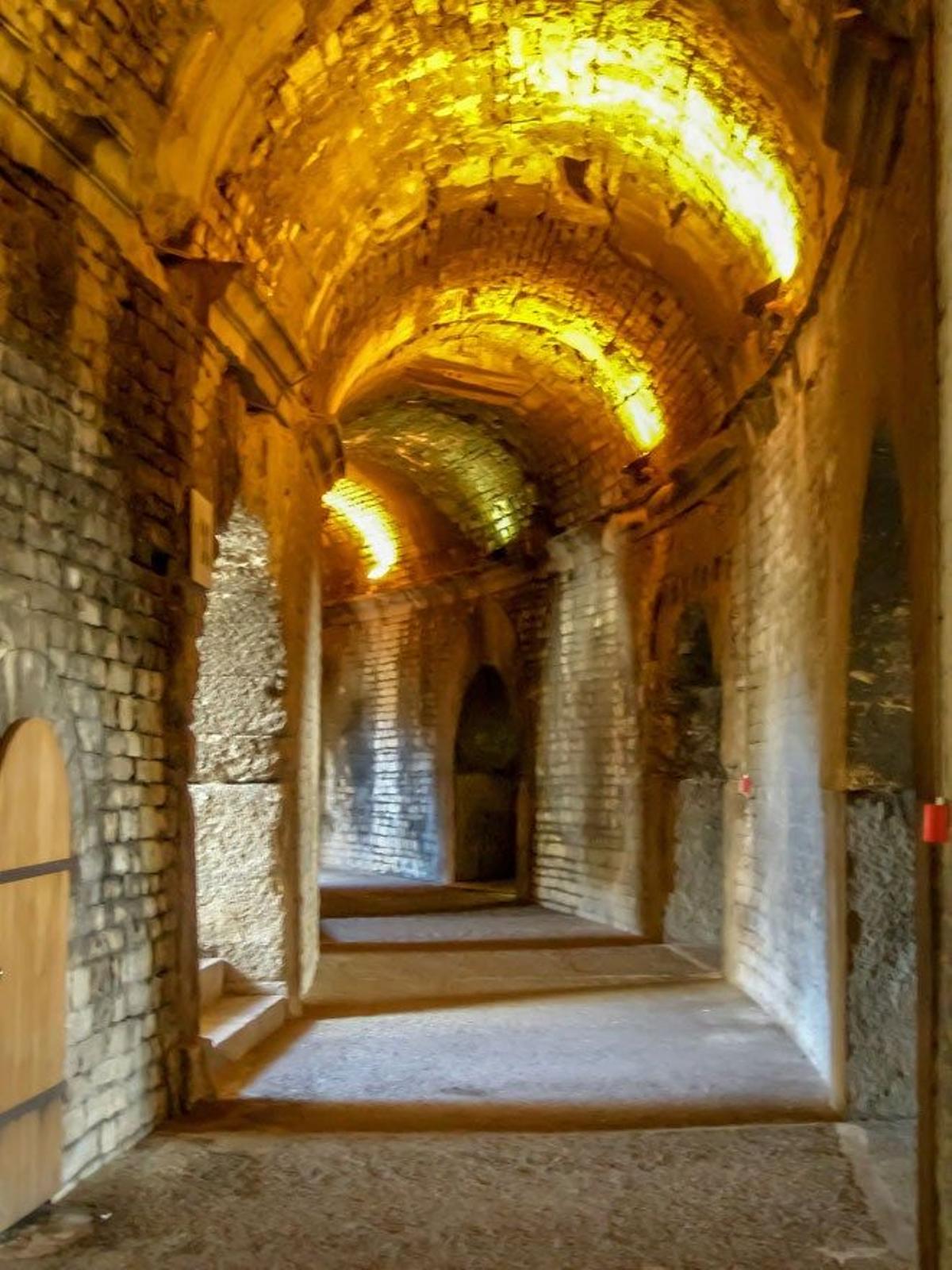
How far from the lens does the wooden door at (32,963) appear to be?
143 inches

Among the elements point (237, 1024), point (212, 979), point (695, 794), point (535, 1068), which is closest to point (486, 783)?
point (695, 794)

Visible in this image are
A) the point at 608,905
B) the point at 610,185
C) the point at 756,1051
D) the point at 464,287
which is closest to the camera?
the point at 756,1051

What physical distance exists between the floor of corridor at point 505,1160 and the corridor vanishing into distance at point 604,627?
0.09ft

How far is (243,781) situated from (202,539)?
6.42 ft

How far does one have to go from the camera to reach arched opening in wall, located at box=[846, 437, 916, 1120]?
4812 millimetres

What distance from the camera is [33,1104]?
376cm

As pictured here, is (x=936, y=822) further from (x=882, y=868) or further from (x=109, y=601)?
(x=109, y=601)

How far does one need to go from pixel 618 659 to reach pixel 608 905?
225cm

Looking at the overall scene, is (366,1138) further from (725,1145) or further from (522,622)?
(522,622)

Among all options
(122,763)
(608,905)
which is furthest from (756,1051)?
(608,905)

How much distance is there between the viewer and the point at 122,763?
466 centimetres

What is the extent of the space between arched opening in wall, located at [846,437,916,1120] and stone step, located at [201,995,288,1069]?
9.46 feet

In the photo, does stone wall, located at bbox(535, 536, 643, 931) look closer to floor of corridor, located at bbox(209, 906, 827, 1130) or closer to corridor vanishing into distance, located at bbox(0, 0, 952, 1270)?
corridor vanishing into distance, located at bbox(0, 0, 952, 1270)

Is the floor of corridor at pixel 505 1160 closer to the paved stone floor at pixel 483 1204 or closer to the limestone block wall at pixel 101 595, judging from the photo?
the paved stone floor at pixel 483 1204
